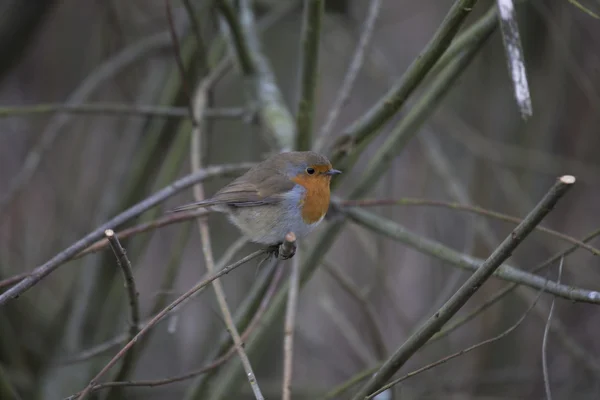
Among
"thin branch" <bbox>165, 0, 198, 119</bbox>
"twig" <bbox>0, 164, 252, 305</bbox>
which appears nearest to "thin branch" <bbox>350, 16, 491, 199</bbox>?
"twig" <bbox>0, 164, 252, 305</bbox>

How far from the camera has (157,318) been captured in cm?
180

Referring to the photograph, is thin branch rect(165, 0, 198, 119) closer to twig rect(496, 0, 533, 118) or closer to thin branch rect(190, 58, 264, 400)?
thin branch rect(190, 58, 264, 400)

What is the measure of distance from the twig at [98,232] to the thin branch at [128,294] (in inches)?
7.5

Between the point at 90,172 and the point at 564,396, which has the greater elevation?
the point at 90,172

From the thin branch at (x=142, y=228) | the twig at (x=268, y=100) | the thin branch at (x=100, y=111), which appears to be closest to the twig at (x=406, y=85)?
the twig at (x=268, y=100)

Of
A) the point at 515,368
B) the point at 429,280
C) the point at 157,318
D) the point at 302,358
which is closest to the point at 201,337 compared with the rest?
the point at 302,358

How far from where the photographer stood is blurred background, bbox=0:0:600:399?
12.9 ft

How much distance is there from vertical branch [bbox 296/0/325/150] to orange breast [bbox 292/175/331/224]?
0.60ft

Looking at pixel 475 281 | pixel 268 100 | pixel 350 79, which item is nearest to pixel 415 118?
pixel 350 79

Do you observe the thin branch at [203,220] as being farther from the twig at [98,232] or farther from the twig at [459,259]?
the twig at [459,259]

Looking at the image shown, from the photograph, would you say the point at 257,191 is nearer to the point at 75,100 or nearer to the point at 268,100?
the point at 268,100

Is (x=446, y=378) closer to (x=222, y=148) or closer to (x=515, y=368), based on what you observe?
(x=515, y=368)

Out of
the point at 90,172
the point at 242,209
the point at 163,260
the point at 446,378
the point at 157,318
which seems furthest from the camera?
the point at 163,260

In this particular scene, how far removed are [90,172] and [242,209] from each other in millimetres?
2586
